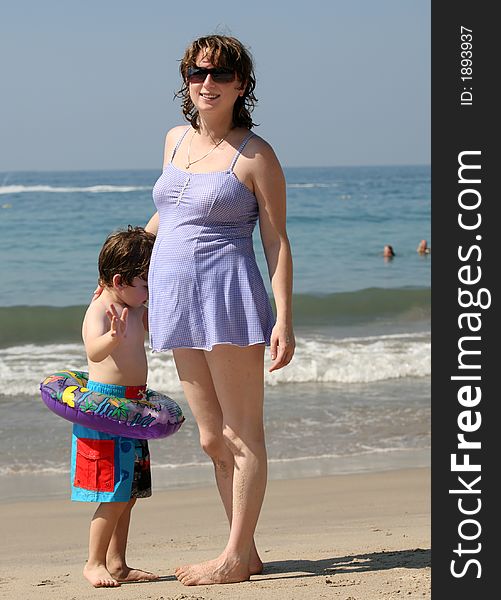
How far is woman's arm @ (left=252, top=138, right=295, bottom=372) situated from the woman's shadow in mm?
898

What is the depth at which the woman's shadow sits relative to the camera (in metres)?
4.10

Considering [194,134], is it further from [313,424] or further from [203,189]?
[313,424]

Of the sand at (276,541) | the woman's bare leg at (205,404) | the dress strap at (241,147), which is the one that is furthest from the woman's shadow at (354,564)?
the dress strap at (241,147)

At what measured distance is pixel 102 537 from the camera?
158 inches

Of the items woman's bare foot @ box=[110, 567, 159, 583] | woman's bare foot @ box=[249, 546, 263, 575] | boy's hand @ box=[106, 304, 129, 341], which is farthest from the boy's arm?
woman's bare foot @ box=[249, 546, 263, 575]

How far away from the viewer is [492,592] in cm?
312

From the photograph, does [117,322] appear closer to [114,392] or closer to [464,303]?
[114,392]

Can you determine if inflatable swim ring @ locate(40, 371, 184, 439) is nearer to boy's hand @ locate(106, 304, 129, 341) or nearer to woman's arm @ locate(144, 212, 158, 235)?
boy's hand @ locate(106, 304, 129, 341)

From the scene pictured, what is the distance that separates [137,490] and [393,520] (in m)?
1.74

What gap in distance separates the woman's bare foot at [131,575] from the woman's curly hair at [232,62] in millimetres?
1732

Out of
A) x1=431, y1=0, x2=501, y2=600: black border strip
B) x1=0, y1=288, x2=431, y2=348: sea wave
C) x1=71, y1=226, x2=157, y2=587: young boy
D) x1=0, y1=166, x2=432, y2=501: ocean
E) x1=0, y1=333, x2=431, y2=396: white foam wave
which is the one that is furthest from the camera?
x1=0, y1=288, x2=431, y2=348: sea wave

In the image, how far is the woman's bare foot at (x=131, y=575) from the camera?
409cm

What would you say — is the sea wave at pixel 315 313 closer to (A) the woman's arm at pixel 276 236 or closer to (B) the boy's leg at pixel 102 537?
(B) the boy's leg at pixel 102 537

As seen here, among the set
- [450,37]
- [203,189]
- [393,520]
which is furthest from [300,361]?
[450,37]
